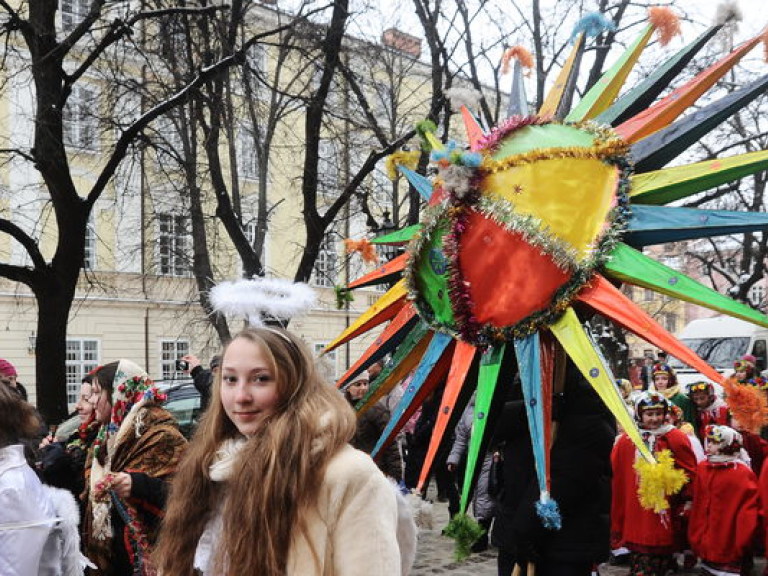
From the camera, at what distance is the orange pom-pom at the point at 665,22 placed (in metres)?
3.58

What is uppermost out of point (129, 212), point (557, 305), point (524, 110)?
point (129, 212)

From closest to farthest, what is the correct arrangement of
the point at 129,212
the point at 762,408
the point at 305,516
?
the point at 305,516 < the point at 762,408 < the point at 129,212

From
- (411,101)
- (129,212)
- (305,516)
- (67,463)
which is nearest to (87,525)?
(67,463)

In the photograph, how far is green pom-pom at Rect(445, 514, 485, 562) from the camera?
3219 millimetres

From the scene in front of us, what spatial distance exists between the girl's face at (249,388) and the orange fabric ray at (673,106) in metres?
1.83

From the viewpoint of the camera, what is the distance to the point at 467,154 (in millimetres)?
3281

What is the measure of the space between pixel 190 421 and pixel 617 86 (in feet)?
19.4

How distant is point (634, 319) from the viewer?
285 centimetres

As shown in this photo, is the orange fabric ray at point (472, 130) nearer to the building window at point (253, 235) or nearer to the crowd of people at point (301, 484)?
the crowd of people at point (301, 484)

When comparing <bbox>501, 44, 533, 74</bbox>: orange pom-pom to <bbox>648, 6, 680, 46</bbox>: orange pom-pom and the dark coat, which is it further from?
the dark coat

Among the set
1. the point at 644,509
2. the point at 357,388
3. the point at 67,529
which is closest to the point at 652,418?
the point at 644,509

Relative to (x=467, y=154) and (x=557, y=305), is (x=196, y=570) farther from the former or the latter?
(x=467, y=154)

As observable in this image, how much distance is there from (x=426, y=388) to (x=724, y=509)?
421 cm

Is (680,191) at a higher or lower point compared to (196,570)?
higher
